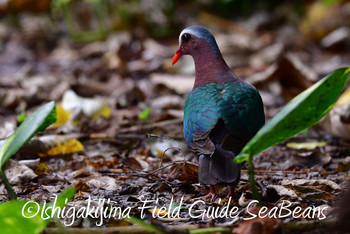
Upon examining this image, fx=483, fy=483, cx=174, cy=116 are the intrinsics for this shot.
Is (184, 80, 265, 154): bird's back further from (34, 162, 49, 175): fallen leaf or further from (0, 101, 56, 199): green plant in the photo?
(34, 162, 49, 175): fallen leaf

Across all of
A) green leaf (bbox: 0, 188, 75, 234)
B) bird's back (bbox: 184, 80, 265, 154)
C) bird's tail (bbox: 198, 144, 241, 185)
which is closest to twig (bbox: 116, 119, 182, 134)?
bird's back (bbox: 184, 80, 265, 154)

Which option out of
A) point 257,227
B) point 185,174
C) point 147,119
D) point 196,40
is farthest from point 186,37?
point 257,227

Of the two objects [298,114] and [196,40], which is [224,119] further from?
[196,40]

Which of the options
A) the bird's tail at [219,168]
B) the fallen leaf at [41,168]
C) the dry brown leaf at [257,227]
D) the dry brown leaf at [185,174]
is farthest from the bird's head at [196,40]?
the dry brown leaf at [257,227]

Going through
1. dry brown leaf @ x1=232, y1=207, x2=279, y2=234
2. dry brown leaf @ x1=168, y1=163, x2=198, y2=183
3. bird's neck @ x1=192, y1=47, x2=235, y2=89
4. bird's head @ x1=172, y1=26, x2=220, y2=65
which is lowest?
dry brown leaf @ x1=168, y1=163, x2=198, y2=183

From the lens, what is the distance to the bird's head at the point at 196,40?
3392mm

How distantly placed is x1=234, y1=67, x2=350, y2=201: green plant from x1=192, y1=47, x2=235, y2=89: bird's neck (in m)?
0.92

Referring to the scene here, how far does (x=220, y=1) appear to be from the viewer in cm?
1056

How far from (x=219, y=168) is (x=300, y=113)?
570 mm

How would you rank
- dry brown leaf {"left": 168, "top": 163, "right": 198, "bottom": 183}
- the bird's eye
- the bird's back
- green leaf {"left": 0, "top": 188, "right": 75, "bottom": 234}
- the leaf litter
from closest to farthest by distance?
green leaf {"left": 0, "top": 188, "right": 75, "bottom": 234}
the bird's back
the leaf litter
dry brown leaf {"left": 168, "top": 163, "right": 198, "bottom": 183}
the bird's eye

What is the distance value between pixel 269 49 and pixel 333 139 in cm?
388

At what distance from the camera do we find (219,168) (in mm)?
2545

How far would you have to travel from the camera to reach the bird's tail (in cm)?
249

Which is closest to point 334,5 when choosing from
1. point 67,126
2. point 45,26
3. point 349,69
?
point 45,26
